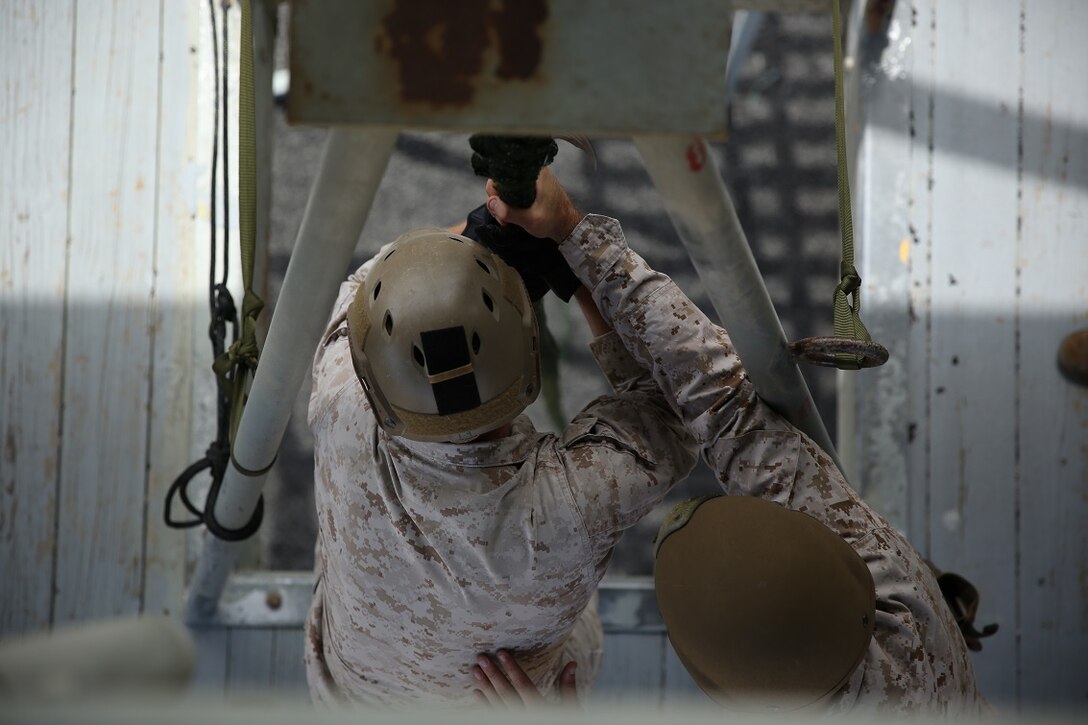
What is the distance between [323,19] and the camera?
79 centimetres

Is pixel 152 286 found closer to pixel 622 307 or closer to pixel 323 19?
pixel 622 307

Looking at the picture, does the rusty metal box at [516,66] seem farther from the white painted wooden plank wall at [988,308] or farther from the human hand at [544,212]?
the white painted wooden plank wall at [988,308]

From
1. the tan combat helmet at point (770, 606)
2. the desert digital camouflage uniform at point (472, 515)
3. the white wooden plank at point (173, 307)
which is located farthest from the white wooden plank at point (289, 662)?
the tan combat helmet at point (770, 606)

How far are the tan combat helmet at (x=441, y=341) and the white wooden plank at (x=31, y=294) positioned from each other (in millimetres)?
1405

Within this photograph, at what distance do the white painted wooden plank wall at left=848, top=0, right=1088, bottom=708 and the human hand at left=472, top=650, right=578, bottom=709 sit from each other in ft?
3.88

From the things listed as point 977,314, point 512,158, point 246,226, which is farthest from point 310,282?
point 977,314

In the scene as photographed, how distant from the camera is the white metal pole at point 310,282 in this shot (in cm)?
95

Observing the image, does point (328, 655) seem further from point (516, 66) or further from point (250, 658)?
point (516, 66)

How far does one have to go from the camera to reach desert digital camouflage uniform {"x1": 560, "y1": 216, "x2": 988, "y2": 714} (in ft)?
4.64

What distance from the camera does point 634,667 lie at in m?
2.43

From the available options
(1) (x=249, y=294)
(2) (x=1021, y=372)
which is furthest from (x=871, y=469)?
(1) (x=249, y=294)

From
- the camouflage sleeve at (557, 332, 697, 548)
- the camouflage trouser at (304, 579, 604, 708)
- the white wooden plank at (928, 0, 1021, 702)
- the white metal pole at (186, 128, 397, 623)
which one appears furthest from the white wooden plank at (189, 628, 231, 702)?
the white wooden plank at (928, 0, 1021, 702)

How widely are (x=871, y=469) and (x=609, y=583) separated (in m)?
0.69

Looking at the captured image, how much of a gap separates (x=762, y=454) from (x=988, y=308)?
52.0 inches
